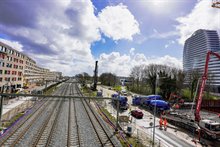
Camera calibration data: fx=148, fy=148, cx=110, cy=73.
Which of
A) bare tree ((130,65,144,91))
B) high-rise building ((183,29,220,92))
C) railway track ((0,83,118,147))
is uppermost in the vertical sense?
high-rise building ((183,29,220,92))

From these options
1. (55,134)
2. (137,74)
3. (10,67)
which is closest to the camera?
(55,134)

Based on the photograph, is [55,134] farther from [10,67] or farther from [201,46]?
[201,46]

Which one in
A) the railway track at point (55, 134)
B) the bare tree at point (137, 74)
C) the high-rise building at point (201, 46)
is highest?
the high-rise building at point (201, 46)

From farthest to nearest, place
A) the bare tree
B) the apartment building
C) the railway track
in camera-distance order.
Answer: the bare tree, the apartment building, the railway track

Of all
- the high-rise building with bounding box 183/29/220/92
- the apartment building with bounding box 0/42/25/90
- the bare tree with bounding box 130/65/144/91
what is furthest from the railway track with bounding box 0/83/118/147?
the high-rise building with bounding box 183/29/220/92

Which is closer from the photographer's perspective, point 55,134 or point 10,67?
point 55,134

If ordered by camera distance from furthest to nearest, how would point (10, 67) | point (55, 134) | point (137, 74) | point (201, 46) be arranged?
1. point (201, 46)
2. point (137, 74)
3. point (10, 67)
4. point (55, 134)

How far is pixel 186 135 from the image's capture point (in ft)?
62.2


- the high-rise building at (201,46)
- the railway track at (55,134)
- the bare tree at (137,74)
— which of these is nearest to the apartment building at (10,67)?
the railway track at (55,134)

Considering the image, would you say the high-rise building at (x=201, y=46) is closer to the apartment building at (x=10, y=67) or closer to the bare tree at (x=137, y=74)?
the bare tree at (x=137, y=74)

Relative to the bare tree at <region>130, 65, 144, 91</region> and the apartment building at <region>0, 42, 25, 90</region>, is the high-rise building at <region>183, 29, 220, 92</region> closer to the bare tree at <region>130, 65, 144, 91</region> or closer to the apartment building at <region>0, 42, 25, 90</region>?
the bare tree at <region>130, 65, 144, 91</region>

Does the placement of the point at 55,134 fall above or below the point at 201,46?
below

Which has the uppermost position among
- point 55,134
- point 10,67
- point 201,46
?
point 201,46

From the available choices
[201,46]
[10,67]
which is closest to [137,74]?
[10,67]
